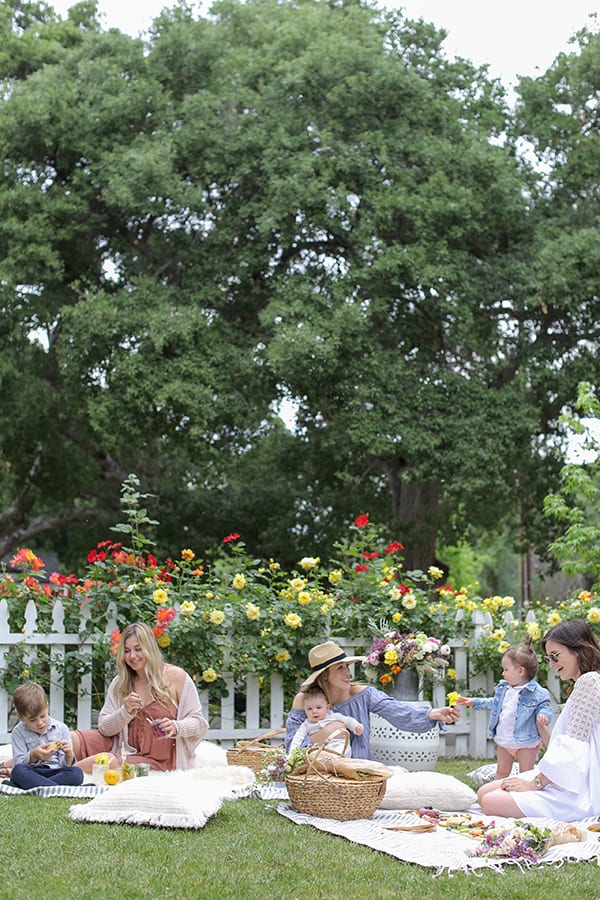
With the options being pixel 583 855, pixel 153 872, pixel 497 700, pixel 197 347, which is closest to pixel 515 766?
pixel 497 700

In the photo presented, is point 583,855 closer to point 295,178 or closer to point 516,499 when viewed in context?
point 295,178

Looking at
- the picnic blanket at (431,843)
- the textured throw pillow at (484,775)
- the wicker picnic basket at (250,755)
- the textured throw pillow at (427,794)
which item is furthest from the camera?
the wicker picnic basket at (250,755)

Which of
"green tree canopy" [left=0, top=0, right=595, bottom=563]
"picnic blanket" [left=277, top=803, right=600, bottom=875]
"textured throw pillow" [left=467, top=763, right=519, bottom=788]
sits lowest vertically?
"textured throw pillow" [left=467, top=763, right=519, bottom=788]

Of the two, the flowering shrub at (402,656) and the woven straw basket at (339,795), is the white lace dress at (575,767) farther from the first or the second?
the flowering shrub at (402,656)

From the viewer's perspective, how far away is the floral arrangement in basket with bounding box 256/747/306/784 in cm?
538

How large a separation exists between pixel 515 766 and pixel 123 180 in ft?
38.8

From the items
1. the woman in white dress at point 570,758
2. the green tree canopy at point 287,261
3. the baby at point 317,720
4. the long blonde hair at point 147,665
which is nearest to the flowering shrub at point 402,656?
the baby at point 317,720

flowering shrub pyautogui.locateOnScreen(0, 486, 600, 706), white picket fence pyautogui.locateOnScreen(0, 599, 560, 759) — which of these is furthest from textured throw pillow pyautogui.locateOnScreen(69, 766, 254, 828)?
white picket fence pyautogui.locateOnScreen(0, 599, 560, 759)

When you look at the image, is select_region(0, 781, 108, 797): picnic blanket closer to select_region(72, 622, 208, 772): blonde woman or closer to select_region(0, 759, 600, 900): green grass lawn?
select_region(72, 622, 208, 772): blonde woman

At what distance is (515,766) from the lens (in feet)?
22.0

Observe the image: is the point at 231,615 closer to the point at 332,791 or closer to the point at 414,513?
the point at 332,791

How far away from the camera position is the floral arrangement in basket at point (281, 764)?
538 centimetres

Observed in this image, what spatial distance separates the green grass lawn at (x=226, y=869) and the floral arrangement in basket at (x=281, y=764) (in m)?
0.36

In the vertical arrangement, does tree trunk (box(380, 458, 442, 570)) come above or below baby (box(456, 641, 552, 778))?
above
